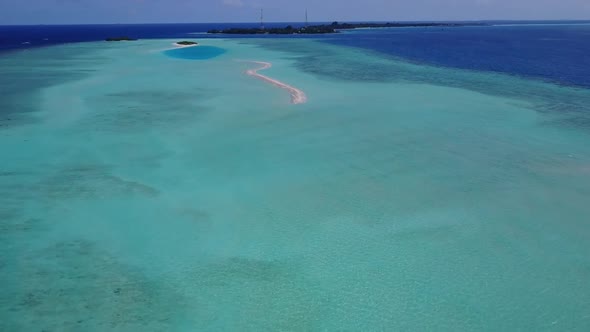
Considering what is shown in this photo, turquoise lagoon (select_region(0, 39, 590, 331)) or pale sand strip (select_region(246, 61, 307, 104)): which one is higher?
pale sand strip (select_region(246, 61, 307, 104))

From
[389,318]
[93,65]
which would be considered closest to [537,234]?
[389,318]

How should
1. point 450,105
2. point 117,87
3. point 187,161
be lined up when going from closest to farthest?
point 187,161 < point 450,105 < point 117,87

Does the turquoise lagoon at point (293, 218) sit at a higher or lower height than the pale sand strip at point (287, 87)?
lower

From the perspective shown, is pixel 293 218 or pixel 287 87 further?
pixel 287 87

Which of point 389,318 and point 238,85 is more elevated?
point 238,85

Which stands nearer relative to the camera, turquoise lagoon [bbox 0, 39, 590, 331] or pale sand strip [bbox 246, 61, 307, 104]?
turquoise lagoon [bbox 0, 39, 590, 331]

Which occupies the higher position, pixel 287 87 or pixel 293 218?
pixel 287 87

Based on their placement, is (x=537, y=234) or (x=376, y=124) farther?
(x=376, y=124)

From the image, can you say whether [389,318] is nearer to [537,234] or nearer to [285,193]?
[537,234]
